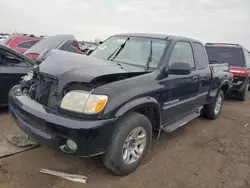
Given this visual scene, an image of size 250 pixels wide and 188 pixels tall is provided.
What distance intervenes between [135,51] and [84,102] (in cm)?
163

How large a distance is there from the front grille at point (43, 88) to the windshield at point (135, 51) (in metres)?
1.26

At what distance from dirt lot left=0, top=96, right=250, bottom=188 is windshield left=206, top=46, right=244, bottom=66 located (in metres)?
4.12

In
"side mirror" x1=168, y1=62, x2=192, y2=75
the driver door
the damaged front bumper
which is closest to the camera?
the damaged front bumper

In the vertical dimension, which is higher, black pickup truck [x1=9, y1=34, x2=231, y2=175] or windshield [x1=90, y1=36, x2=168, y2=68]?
windshield [x1=90, y1=36, x2=168, y2=68]

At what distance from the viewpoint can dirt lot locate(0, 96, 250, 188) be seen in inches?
110

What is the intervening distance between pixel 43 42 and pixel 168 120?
5.57m

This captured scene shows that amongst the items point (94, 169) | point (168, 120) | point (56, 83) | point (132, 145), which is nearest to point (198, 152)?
point (168, 120)

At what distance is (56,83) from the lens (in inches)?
107

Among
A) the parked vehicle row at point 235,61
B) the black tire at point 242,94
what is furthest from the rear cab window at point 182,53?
the black tire at point 242,94

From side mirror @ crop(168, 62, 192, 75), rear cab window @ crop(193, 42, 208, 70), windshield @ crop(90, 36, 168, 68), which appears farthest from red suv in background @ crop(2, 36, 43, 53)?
side mirror @ crop(168, 62, 192, 75)

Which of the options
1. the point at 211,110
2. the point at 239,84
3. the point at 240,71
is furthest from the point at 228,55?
the point at 211,110

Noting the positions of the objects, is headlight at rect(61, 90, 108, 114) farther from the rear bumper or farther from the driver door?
the rear bumper

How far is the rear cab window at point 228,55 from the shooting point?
25.9ft

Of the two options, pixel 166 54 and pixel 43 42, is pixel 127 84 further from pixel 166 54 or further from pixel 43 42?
pixel 43 42
